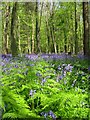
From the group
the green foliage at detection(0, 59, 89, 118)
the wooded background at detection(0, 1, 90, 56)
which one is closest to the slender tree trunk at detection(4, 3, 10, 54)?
Result: the wooded background at detection(0, 1, 90, 56)

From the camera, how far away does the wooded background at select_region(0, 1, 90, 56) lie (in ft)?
8.75

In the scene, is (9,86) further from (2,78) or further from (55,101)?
(55,101)

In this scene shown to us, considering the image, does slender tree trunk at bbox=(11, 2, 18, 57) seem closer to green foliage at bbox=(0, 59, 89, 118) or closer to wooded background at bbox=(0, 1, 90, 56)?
wooded background at bbox=(0, 1, 90, 56)

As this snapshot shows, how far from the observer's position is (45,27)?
2.69 metres

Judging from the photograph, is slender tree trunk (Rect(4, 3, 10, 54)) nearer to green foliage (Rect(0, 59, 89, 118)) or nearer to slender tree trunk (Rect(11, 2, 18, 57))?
slender tree trunk (Rect(11, 2, 18, 57))

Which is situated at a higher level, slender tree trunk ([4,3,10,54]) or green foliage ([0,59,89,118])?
slender tree trunk ([4,3,10,54])

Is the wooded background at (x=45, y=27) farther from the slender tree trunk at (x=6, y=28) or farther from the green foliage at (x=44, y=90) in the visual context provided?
the green foliage at (x=44, y=90)

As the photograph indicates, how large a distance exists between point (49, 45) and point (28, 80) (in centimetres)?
35

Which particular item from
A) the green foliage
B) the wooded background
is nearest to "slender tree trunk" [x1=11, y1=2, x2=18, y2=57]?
the wooded background

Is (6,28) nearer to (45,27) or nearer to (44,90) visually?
(45,27)

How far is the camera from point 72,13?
2707mm

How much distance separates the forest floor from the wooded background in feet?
0.25

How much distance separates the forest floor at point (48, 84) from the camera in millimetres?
2697

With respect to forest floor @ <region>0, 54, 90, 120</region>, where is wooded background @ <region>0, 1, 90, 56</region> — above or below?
above
